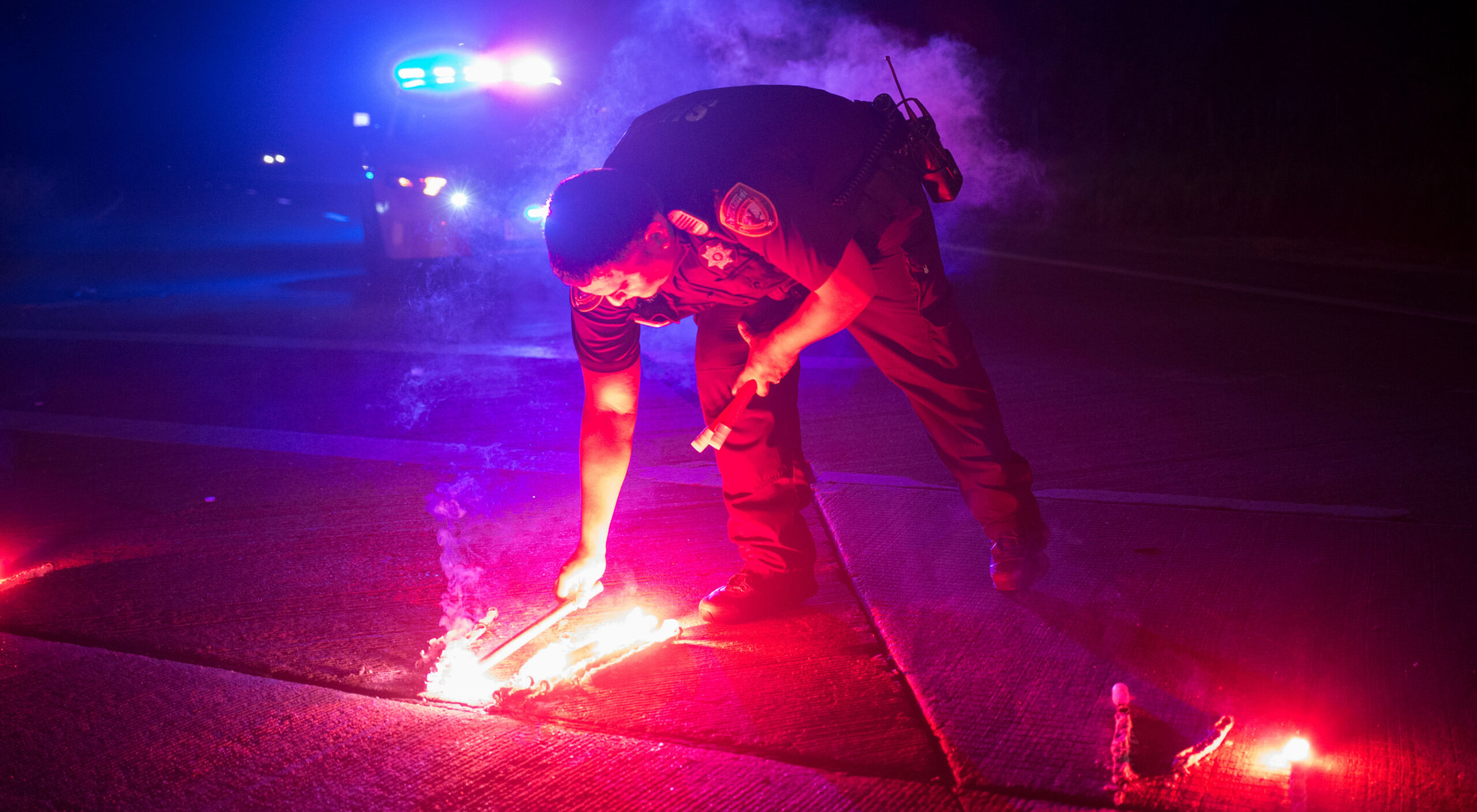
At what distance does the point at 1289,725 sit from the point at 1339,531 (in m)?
1.24

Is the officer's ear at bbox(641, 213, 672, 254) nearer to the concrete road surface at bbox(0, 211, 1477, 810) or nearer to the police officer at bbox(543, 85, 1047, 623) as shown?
the police officer at bbox(543, 85, 1047, 623)

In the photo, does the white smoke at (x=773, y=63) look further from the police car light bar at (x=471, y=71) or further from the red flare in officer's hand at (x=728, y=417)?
the red flare in officer's hand at (x=728, y=417)

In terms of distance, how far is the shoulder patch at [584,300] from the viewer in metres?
2.47

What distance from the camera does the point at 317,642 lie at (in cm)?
268

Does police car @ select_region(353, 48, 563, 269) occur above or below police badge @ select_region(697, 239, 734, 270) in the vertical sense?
above

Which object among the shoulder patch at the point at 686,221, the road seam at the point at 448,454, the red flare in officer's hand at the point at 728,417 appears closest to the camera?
the shoulder patch at the point at 686,221

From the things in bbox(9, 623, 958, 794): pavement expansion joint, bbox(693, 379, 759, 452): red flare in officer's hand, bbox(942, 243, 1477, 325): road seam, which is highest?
bbox(942, 243, 1477, 325): road seam

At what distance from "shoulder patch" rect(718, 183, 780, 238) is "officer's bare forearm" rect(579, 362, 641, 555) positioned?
59cm

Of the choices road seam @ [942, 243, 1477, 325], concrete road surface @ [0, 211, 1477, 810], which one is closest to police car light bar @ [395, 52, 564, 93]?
concrete road surface @ [0, 211, 1477, 810]

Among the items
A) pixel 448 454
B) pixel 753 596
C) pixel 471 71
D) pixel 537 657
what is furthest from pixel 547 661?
pixel 471 71

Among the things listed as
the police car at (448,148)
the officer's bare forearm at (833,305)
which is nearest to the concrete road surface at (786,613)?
the officer's bare forearm at (833,305)

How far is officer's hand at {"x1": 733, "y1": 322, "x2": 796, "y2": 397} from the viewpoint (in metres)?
2.49

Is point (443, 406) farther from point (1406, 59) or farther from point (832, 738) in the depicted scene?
point (1406, 59)

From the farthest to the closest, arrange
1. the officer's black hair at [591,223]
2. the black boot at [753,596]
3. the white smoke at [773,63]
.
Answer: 1. the white smoke at [773,63]
2. the black boot at [753,596]
3. the officer's black hair at [591,223]
